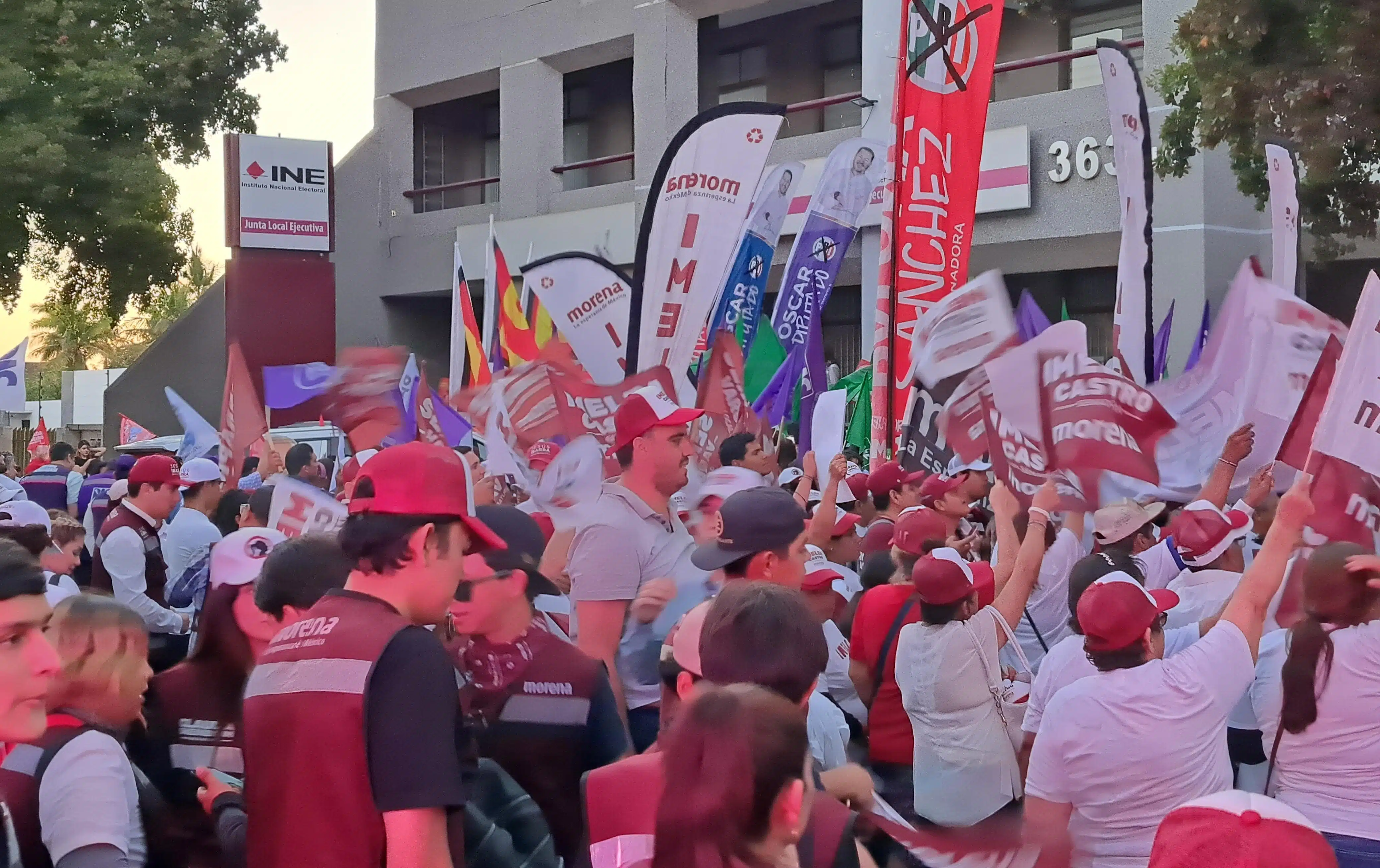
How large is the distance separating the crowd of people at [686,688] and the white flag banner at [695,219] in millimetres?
2325

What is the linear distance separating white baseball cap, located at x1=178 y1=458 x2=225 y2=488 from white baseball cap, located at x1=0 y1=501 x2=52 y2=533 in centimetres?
125

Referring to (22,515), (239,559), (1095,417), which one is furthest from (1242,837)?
(22,515)

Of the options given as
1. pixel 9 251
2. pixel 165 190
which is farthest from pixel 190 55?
pixel 9 251

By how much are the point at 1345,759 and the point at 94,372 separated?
147 feet

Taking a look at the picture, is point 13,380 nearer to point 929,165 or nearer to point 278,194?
point 278,194

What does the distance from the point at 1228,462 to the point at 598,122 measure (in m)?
24.9

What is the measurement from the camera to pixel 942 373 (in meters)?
5.52

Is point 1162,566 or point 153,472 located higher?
point 153,472

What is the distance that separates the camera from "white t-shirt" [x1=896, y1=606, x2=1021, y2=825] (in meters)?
4.83

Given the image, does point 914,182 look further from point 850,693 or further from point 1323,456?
point 1323,456

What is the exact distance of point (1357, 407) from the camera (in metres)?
3.96

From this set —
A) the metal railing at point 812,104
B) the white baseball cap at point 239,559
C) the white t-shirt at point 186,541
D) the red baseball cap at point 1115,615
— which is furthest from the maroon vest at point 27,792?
the metal railing at point 812,104

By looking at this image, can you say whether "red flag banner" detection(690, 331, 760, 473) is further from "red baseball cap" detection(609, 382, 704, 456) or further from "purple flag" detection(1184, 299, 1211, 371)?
"purple flag" detection(1184, 299, 1211, 371)

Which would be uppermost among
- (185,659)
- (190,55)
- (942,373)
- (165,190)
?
(190,55)
